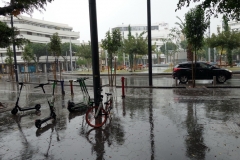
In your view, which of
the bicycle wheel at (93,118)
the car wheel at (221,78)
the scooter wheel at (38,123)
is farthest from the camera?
the car wheel at (221,78)

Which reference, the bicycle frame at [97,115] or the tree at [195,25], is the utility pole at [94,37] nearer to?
the bicycle frame at [97,115]

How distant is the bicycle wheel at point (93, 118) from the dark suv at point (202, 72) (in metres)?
12.0

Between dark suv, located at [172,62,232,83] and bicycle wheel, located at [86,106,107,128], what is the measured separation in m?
12.0

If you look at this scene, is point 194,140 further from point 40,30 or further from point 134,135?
point 40,30

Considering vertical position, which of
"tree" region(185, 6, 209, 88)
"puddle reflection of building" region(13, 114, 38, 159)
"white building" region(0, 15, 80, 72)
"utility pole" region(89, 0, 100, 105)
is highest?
"white building" region(0, 15, 80, 72)

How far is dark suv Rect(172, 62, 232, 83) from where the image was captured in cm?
1705

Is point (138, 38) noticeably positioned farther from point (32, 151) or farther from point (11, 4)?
point (32, 151)

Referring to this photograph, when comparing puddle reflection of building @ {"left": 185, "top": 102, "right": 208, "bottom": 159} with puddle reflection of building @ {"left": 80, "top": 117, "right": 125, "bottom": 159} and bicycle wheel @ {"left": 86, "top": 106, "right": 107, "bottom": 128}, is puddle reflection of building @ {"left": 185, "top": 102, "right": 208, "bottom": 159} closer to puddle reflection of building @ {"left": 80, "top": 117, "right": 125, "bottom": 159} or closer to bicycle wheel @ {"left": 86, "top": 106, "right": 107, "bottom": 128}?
puddle reflection of building @ {"left": 80, "top": 117, "right": 125, "bottom": 159}

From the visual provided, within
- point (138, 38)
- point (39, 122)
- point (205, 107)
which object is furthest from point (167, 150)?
point (138, 38)

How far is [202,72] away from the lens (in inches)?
692

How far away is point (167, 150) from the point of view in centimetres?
480

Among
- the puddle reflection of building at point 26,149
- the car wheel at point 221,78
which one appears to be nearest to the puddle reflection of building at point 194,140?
the puddle reflection of building at point 26,149

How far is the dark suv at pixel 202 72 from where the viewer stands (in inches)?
671

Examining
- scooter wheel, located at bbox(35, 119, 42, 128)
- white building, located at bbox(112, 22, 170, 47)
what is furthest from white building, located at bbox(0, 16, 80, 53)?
scooter wheel, located at bbox(35, 119, 42, 128)
